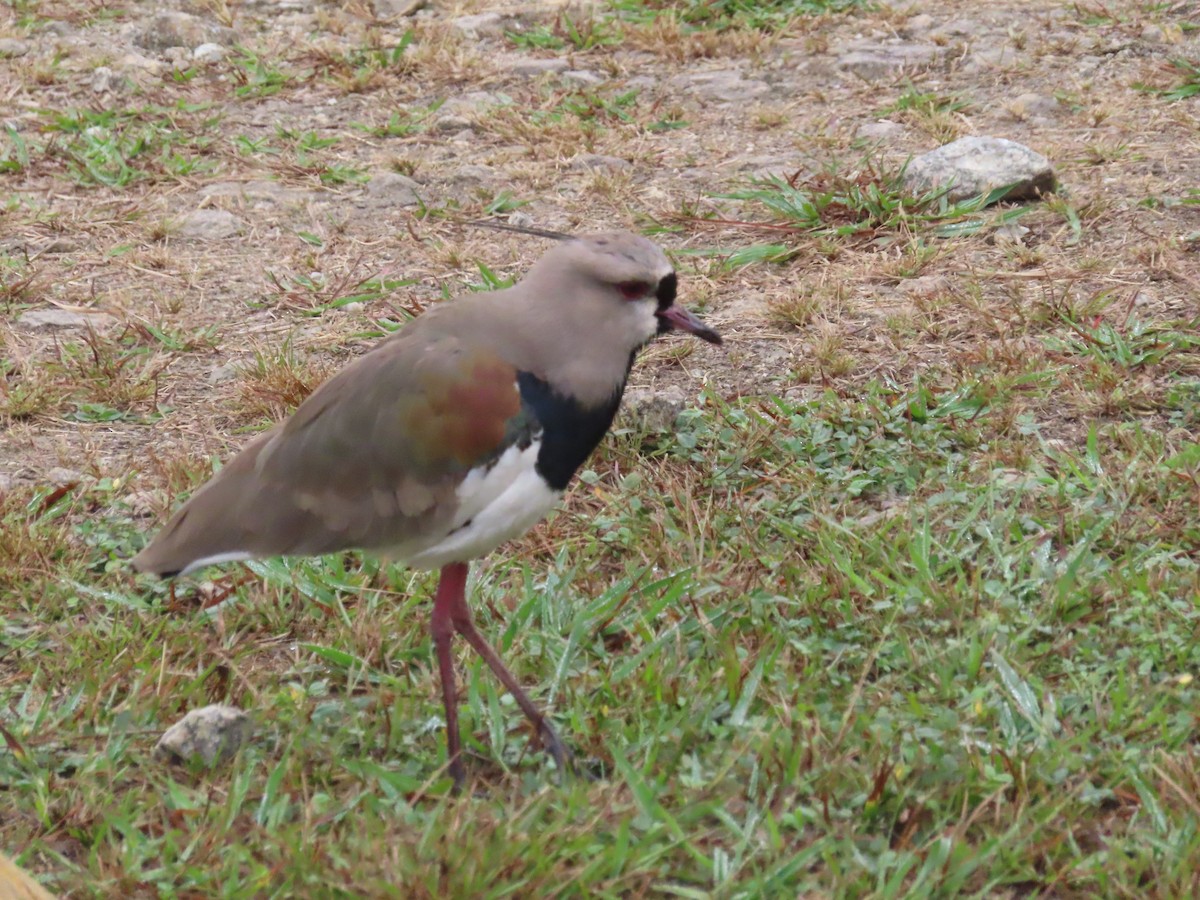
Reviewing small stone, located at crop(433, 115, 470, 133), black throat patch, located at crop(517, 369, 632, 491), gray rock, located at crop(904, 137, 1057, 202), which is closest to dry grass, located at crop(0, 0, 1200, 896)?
small stone, located at crop(433, 115, 470, 133)

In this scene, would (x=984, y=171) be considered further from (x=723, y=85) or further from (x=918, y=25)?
(x=918, y=25)

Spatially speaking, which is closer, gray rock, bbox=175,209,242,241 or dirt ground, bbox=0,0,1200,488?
dirt ground, bbox=0,0,1200,488

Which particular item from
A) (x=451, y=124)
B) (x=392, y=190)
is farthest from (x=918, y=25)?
(x=392, y=190)

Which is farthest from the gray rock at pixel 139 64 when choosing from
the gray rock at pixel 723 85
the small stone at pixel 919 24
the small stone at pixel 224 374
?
the small stone at pixel 919 24

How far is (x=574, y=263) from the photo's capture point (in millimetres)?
3096

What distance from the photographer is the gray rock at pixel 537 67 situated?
701cm

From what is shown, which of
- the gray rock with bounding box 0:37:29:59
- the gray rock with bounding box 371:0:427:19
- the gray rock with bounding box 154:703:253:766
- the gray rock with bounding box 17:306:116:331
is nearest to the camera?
the gray rock with bounding box 154:703:253:766

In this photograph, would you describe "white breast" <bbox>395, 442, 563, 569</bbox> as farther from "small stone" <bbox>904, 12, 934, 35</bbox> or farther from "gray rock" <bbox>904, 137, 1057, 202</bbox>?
"small stone" <bbox>904, 12, 934, 35</bbox>

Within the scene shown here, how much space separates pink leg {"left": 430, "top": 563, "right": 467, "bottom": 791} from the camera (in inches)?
121

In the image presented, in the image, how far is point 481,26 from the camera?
296 inches

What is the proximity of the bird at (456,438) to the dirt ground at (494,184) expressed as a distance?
4.04 feet

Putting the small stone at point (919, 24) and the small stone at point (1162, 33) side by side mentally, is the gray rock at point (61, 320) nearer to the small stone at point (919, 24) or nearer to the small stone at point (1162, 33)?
the small stone at point (919, 24)

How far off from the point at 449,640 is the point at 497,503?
39 centimetres

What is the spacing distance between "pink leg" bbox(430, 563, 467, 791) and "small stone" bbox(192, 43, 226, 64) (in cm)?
478
